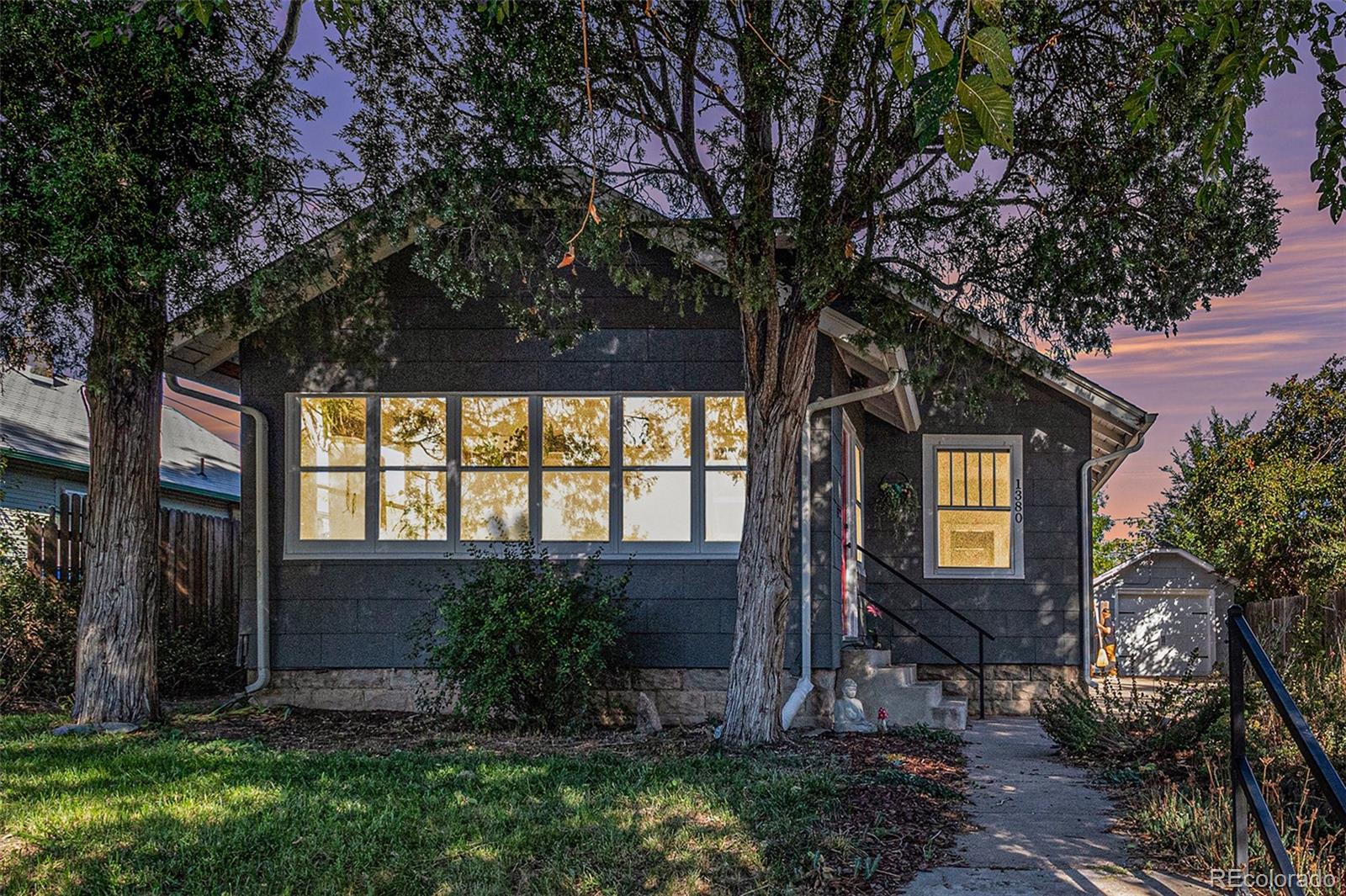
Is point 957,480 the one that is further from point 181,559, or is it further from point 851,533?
point 181,559

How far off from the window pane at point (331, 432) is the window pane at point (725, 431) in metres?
3.16

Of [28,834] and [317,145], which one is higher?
[317,145]

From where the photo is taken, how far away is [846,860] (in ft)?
15.7

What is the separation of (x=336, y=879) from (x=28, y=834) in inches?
60.9

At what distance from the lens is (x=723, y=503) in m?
9.52

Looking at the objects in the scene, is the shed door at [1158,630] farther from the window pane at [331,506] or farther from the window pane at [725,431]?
the window pane at [331,506]

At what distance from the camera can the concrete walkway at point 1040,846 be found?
15.0 feet

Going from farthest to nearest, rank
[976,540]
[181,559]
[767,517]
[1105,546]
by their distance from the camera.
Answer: [1105,546] < [976,540] < [181,559] < [767,517]

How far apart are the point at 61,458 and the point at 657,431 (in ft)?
31.3

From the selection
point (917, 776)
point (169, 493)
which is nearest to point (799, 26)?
point (917, 776)

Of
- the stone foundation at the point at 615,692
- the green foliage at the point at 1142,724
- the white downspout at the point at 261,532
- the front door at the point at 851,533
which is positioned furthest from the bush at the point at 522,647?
the green foliage at the point at 1142,724

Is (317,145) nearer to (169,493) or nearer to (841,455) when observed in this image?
(841,455)

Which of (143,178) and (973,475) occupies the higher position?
(143,178)

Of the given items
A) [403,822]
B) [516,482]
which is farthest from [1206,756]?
[516,482]
